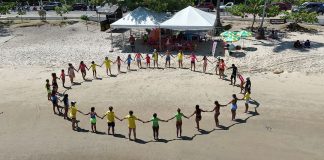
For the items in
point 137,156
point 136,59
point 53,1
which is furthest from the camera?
point 53,1

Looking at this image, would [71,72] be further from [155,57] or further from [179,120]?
[179,120]

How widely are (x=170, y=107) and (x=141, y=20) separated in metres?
11.5

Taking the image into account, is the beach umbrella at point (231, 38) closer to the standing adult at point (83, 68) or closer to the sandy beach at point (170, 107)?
the sandy beach at point (170, 107)

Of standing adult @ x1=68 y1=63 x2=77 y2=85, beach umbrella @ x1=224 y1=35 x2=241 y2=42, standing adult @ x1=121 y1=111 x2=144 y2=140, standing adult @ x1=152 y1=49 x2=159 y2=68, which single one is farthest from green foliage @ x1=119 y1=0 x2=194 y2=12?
standing adult @ x1=121 y1=111 x2=144 y2=140

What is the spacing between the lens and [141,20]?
93.4 ft

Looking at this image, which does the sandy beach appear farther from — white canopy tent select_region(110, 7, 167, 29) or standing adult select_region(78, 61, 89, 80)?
white canopy tent select_region(110, 7, 167, 29)

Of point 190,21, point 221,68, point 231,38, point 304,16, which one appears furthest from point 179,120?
point 304,16

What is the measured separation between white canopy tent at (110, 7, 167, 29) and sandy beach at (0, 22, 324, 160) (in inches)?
99.3

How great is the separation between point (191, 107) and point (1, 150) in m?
8.69

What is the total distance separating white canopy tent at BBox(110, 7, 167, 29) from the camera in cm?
2789

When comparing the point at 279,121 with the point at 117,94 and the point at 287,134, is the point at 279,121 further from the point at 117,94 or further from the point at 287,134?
the point at 117,94

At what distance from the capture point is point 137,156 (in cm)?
1461

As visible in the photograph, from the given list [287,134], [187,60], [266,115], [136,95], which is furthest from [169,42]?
[287,134]

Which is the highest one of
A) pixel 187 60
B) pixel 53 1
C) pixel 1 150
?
pixel 53 1
